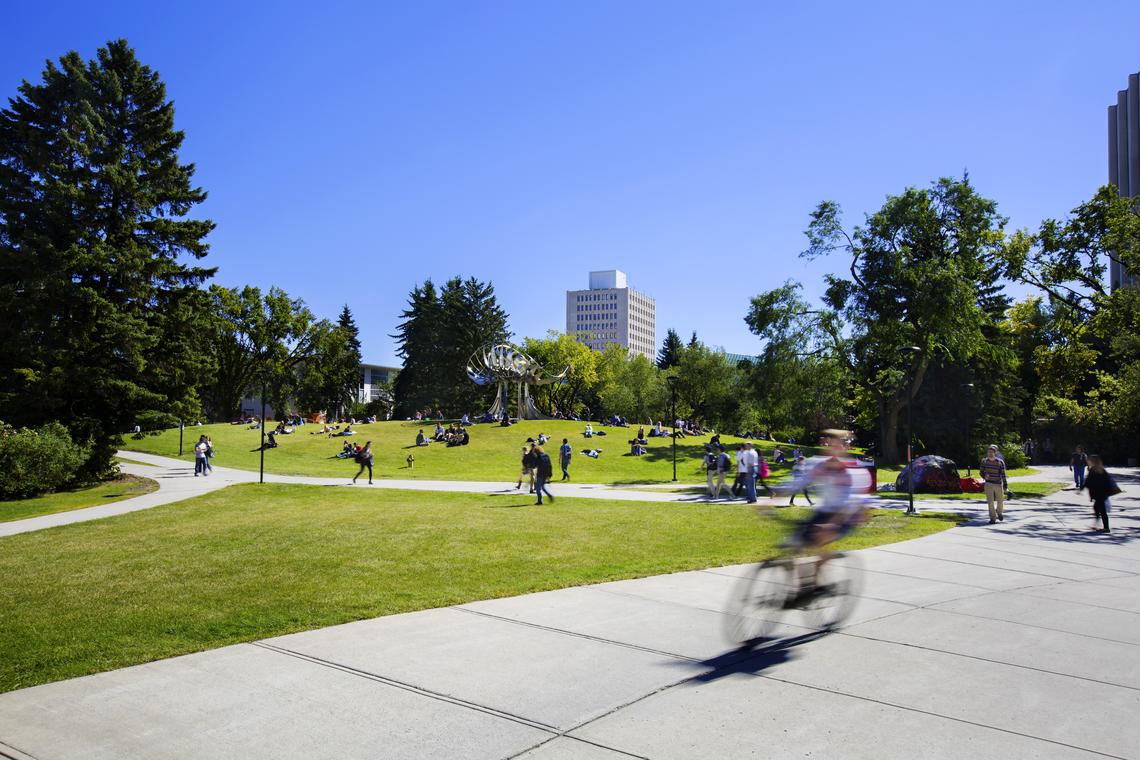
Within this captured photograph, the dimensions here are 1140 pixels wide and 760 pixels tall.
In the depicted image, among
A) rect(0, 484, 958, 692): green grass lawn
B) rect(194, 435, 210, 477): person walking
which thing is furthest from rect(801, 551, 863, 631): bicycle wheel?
rect(194, 435, 210, 477): person walking

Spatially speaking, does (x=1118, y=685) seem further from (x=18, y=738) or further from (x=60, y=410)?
(x=60, y=410)

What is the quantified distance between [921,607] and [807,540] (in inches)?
81.9

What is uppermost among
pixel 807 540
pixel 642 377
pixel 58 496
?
pixel 642 377

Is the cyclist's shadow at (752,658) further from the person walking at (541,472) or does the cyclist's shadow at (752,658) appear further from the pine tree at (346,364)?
the pine tree at (346,364)

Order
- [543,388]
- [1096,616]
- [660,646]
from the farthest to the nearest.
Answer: [543,388] < [1096,616] < [660,646]

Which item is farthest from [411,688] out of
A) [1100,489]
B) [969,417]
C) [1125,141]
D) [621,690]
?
[1125,141]

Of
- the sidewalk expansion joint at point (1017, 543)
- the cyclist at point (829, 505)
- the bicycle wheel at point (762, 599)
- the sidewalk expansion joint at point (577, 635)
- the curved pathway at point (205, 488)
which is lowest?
the curved pathway at point (205, 488)

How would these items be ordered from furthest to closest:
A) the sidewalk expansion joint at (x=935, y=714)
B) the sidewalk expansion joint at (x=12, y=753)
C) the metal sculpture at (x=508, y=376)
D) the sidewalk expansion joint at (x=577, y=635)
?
the metal sculpture at (x=508, y=376), the sidewalk expansion joint at (x=577, y=635), the sidewalk expansion joint at (x=935, y=714), the sidewalk expansion joint at (x=12, y=753)

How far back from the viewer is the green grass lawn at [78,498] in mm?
19750

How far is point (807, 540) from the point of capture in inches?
267

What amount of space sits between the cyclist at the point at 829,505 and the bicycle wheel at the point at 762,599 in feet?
0.42

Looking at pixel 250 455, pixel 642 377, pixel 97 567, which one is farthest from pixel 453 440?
pixel 642 377

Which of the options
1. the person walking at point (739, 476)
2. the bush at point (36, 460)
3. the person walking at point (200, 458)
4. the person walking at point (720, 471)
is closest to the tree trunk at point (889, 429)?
the person walking at point (739, 476)

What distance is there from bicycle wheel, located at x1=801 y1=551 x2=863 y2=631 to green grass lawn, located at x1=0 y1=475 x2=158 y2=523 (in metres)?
19.5
